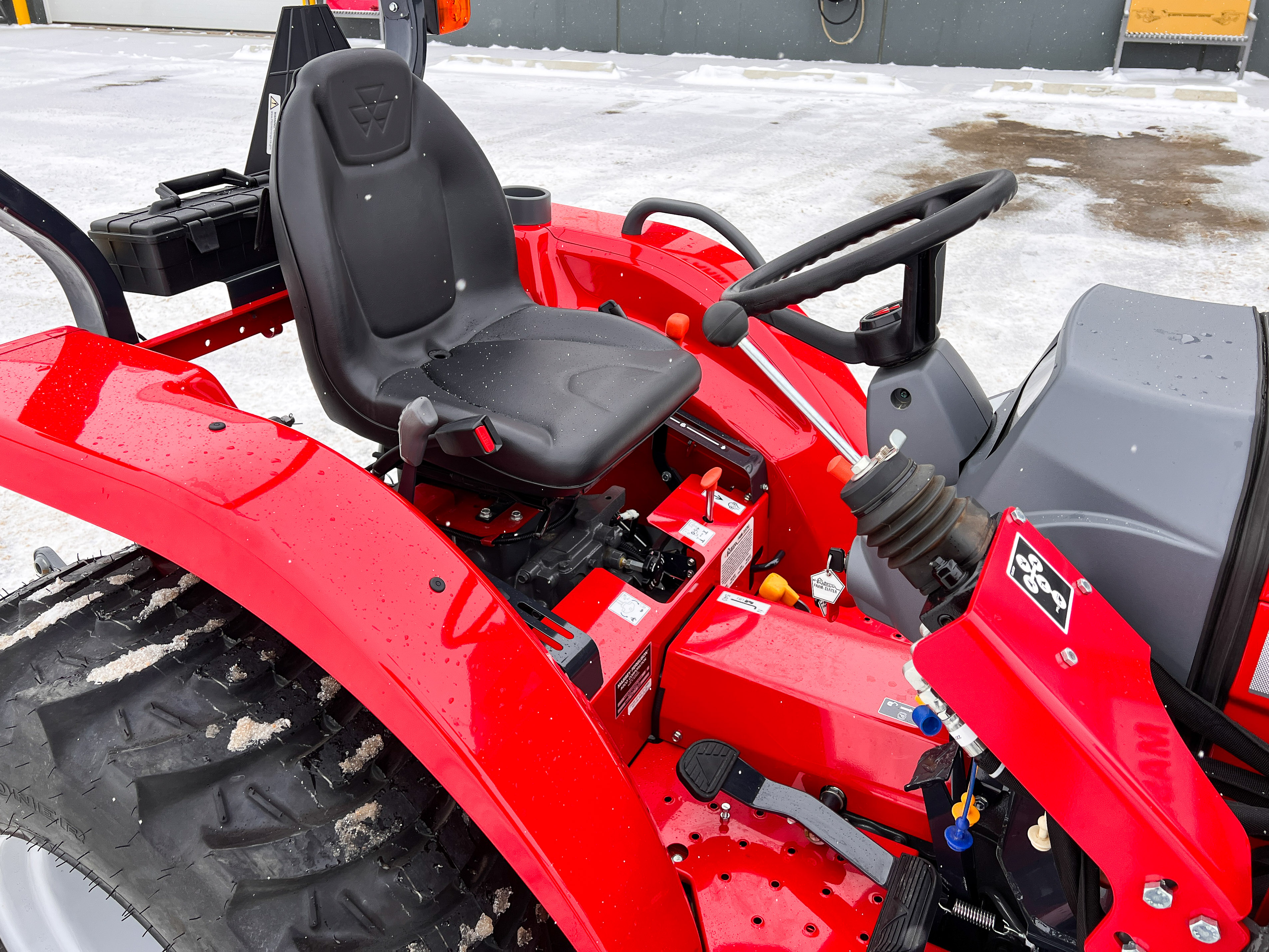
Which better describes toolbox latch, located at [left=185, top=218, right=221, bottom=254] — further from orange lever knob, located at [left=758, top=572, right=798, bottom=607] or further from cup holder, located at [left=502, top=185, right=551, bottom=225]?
orange lever knob, located at [left=758, top=572, right=798, bottom=607]

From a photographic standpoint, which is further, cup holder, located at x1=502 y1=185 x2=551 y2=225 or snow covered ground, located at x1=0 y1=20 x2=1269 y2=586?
snow covered ground, located at x1=0 y1=20 x2=1269 y2=586

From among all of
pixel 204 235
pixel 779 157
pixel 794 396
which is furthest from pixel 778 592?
pixel 779 157

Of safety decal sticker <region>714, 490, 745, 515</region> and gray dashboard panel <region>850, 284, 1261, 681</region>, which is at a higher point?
gray dashboard panel <region>850, 284, 1261, 681</region>

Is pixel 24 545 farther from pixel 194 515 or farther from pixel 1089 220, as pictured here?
pixel 1089 220

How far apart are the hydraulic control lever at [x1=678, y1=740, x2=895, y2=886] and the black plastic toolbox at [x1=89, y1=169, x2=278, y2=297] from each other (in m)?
1.04

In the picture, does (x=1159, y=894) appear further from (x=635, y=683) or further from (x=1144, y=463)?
(x=635, y=683)

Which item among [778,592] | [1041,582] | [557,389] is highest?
[1041,582]

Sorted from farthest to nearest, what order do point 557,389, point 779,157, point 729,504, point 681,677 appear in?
point 779,157 → point 729,504 → point 557,389 → point 681,677

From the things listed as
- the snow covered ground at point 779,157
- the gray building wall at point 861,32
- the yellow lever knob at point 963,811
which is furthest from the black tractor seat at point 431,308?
the gray building wall at point 861,32

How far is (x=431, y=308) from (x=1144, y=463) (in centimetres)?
137

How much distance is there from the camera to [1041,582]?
773 millimetres

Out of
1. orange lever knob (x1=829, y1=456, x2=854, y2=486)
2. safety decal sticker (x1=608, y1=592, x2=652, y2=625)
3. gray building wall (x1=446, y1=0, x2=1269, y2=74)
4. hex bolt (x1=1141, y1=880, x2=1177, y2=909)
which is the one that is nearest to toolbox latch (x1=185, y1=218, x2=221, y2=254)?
safety decal sticker (x1=608, y1=592, x2=652, y2=625)

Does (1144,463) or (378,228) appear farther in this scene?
(378,228)

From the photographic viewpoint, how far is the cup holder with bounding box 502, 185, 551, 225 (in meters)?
2.07
